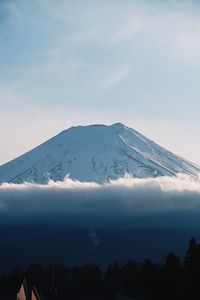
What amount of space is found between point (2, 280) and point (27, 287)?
3550 millimetres

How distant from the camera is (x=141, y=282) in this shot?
8900cm

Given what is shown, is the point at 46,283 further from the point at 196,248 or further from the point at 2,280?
the point at 196,248

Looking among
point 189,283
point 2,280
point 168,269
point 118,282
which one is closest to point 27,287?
point 2,280

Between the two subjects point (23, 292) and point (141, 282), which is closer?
point (141, 282)

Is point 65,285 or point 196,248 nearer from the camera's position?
point 196,248

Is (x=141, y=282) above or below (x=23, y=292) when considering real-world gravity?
above

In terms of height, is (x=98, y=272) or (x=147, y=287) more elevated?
(x=98, y=272)

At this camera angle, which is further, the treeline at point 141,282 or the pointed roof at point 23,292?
the pointed roof at point 23,292

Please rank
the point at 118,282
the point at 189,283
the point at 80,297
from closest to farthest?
the point at 189,283, the point at 80,297, the point at 118,282

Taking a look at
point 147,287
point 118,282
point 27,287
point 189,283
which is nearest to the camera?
point 189,283

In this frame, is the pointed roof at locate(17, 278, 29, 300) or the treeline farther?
the pointed roof at locate(17, 278, 29, 300)

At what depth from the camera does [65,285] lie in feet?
443

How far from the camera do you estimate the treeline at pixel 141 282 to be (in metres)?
73.3

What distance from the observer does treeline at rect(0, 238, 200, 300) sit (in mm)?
73312
